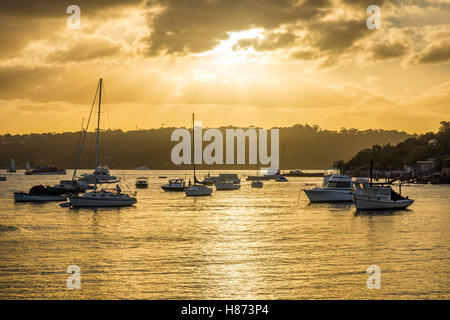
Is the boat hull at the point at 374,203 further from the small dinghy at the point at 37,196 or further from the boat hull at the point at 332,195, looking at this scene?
the small dinghy at the point at 37,196

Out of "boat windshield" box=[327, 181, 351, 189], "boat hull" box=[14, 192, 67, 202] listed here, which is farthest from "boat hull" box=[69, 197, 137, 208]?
"boat windshield" box=[327, 181, 351, 189]

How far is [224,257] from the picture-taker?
103 ft

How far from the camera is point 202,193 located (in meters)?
99.6

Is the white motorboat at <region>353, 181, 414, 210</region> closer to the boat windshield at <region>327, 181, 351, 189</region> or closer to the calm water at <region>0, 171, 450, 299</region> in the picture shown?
the calm water at <region>0, 171, 450, 299</region>

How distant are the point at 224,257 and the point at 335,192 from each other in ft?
162

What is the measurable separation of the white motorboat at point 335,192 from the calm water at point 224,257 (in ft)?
70.6

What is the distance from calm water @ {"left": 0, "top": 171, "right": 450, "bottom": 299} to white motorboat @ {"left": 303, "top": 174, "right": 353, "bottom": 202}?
2153 cm

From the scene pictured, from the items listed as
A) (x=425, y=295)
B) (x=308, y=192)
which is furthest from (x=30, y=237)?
(x=308, y=192)

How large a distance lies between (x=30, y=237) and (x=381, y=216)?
36.6 m

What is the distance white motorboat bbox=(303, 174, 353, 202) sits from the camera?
257ft

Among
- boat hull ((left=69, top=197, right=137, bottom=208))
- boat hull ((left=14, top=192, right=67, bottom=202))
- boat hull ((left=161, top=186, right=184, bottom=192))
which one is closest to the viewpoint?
boat hull ((left=69, top=197, right=137, bottom=208))

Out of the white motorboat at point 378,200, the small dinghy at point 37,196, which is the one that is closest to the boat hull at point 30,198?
the small dinghy at point 37,196

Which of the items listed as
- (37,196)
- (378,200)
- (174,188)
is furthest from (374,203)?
(174,188)
